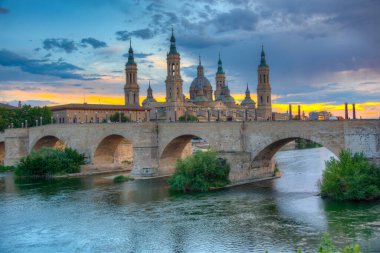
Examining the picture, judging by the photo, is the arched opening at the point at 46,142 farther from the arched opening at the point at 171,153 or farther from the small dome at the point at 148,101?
the small dome at the point at 148,101

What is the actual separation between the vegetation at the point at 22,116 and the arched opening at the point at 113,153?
1014 inches

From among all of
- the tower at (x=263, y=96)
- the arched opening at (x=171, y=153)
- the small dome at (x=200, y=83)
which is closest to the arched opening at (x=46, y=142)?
the arched opening at (x=171, y=153)

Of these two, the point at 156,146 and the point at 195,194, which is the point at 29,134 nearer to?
the point at 156,146

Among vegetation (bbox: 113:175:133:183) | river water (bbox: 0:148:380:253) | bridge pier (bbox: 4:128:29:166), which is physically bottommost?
river water (bbox: 0:148:380:253)

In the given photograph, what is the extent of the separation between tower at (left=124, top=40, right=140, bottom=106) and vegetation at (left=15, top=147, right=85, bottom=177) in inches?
2327

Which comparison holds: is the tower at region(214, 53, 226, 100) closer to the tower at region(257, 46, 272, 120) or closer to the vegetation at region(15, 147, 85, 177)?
the tower at region(257, 46, 272, 120)

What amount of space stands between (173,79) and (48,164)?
58125 millimetres

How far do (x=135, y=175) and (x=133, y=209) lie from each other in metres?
14.4

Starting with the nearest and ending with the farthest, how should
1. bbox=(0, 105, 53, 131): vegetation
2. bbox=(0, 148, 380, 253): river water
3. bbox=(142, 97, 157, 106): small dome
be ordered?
bbox=(0, 148, 380, 253): river water → bbox=(0, 105, 53, 131): vegetation → bbox=(142, 97, 157, 106): small dome

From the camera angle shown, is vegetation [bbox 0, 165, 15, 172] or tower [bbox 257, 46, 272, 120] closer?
vegetation [bbox 0, 165, 15, 172]

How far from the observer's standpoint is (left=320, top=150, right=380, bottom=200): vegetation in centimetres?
2716

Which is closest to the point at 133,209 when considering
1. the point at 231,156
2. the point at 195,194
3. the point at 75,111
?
the point at 195,194

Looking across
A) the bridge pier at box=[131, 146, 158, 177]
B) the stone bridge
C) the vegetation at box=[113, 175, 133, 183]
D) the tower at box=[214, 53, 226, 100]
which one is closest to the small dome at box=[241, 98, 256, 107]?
the tower at box=[214, 53, 226, 100]

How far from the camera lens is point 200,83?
403ft
